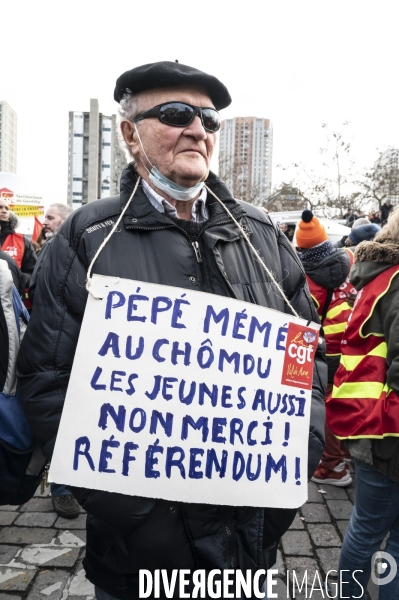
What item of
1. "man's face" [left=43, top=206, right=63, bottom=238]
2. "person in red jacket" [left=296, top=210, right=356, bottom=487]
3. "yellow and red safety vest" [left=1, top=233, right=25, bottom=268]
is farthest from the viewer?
"yellow and red safety vest" [left=1, top=233, right=25, bottom=268]

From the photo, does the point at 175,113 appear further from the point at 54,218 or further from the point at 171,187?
the point at 54,218

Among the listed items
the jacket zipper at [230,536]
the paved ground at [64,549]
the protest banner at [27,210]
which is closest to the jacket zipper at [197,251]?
the jacket zipper at [230,536]

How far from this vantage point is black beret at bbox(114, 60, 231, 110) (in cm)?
165

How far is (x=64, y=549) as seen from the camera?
3.04 metres

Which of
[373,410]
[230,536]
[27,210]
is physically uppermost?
[27,210]

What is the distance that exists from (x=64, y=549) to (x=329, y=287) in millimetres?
2549

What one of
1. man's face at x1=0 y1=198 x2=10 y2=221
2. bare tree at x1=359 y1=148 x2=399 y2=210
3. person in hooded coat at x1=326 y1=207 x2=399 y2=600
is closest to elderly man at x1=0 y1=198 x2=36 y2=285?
man's face at x1=0 y1=198 x2=10 y2=221

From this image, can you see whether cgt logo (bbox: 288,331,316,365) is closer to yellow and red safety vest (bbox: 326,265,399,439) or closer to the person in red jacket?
yellow and red safety vest (bbox: 326,265,399,439)

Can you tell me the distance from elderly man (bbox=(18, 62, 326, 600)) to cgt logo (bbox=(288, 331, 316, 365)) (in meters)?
0.16

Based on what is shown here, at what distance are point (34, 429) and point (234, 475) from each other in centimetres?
64

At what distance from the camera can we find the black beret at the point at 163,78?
165 cm

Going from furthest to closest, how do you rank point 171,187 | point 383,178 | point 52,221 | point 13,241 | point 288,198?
point 288,198
point 383,178
point 13,241
point 52,221
point 171,187

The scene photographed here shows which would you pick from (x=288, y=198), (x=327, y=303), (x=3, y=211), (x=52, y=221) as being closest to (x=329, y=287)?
(x=327, y=303)

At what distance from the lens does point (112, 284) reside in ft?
4.93
